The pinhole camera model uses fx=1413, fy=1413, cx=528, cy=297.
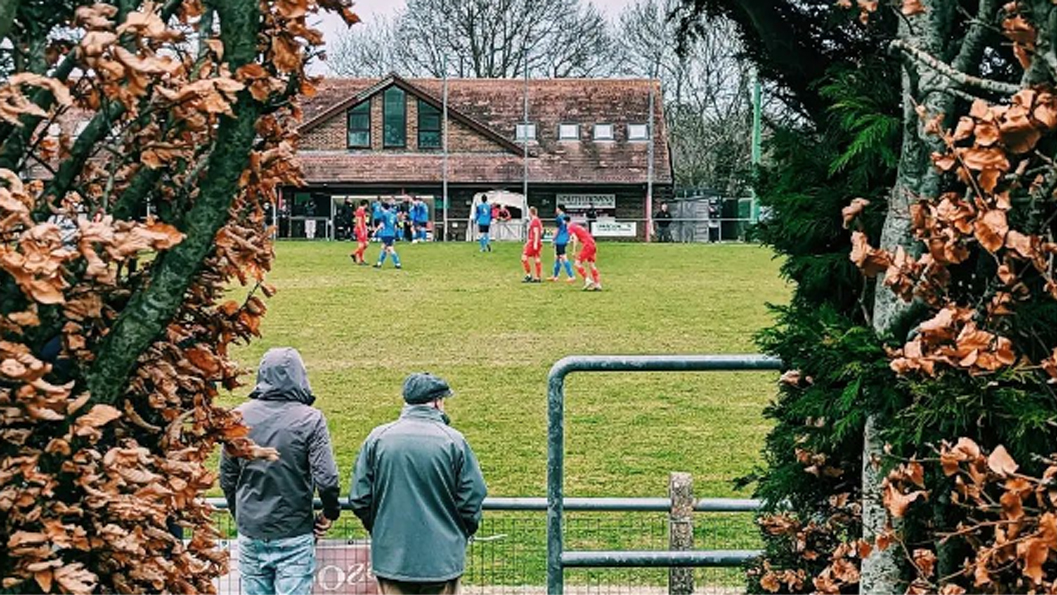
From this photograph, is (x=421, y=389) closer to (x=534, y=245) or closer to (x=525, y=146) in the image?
(x=534, y=245)

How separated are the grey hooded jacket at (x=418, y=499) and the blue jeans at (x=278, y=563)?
494mm

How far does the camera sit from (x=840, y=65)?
4.27m

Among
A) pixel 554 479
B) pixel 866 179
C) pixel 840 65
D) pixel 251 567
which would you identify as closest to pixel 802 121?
pixel 840 65

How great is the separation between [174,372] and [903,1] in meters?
1.98

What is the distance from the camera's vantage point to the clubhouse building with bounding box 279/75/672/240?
5650cm

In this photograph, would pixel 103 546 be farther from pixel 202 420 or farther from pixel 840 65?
pixel 840 65

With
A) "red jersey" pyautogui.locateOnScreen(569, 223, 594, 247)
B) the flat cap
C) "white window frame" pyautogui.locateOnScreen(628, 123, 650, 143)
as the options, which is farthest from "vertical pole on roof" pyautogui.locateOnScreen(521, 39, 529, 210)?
the flat cap

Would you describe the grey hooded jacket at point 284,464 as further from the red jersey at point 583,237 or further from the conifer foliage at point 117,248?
the red jersey at point 583,237

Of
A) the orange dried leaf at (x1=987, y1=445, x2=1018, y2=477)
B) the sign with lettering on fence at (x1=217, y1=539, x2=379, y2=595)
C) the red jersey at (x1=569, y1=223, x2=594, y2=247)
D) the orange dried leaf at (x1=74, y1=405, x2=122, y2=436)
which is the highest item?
the orange dried leaf at (x1=74, y1=405, x2=122, y2=436)

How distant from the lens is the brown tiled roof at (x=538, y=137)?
57.1 metres

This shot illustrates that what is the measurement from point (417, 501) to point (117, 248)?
3.93m

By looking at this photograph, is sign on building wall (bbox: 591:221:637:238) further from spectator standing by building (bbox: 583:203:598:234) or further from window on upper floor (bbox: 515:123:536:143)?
window on upper floor (bbox: 515:123:536:143)

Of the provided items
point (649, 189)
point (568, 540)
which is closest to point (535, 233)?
point (568, 540)

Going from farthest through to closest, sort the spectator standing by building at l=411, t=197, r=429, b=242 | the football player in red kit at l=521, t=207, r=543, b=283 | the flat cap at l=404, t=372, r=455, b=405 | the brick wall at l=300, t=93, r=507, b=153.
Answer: the brick wall at l=300, t=93, r=507, b=153 → the spectator standing by building at l=411, t=197, r=429, b=242 → the football player in red kit at l=521, t=207, r=543, b=283 → the flat cap at l=404, t=372, r=455, b=405
